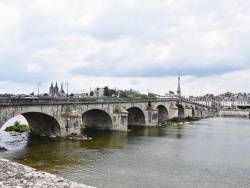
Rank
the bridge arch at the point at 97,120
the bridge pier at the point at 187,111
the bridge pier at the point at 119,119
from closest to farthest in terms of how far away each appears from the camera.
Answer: the bridge arch at the point at 97,120 → the bridge pier at the point at 119,119 → the bridge pier at the point at 187,111

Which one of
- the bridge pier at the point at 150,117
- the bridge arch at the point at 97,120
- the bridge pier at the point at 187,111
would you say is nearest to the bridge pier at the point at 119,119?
the bridge arch at the point at 97,120

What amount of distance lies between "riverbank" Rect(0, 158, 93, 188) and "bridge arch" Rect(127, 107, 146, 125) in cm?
4654

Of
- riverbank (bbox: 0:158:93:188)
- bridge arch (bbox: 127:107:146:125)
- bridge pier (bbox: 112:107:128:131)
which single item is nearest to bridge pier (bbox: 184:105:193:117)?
bridge arch (bbox: 127:107:146:125)

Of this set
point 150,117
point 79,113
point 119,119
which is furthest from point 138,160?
point 150,117

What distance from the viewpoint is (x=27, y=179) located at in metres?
19.5

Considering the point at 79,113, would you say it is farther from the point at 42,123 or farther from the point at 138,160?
the point at 138,160

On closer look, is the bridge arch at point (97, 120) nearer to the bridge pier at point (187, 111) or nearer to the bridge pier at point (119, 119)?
the bridge pier at point (119, 119)

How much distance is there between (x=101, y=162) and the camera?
29438 millimetres

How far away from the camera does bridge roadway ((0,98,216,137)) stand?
37375mm

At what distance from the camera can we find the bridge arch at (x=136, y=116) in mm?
67806

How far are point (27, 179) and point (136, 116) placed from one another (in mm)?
50170

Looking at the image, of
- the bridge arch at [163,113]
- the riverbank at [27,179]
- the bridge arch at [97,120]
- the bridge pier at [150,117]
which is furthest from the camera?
the bridge arch at [163,113]

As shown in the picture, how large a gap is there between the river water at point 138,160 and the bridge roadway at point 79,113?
238cm

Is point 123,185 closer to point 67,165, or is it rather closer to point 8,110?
point 67,165
